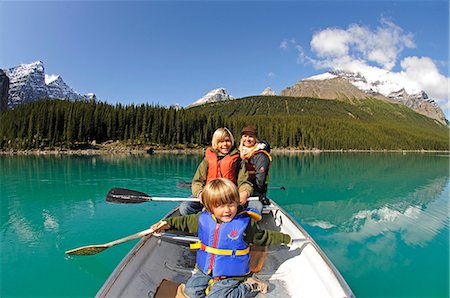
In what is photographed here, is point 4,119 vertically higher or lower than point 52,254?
higher

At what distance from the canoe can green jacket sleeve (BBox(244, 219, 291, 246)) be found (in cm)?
90

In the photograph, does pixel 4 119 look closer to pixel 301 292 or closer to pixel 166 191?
pixel 166 191

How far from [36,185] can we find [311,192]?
19977 mm

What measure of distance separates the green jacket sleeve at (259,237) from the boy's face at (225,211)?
314 mm

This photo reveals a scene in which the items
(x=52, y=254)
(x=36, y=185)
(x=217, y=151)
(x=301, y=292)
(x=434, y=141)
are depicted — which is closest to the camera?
(x=301, y=292)

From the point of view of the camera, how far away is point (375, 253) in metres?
8.89

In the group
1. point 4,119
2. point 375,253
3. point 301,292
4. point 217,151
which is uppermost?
point 4,119

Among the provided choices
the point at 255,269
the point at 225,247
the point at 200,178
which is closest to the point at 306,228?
the point at 255,269

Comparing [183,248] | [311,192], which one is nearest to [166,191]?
[311,192]

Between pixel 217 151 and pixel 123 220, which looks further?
pixel 123 220

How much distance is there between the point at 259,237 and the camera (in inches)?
154

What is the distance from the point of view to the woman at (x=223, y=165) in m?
5.47

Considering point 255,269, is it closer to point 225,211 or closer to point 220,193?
point 225,211

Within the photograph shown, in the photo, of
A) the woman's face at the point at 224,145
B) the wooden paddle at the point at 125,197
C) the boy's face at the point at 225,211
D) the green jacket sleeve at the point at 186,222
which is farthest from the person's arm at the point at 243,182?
the wooden paddle at the point at 125,197
